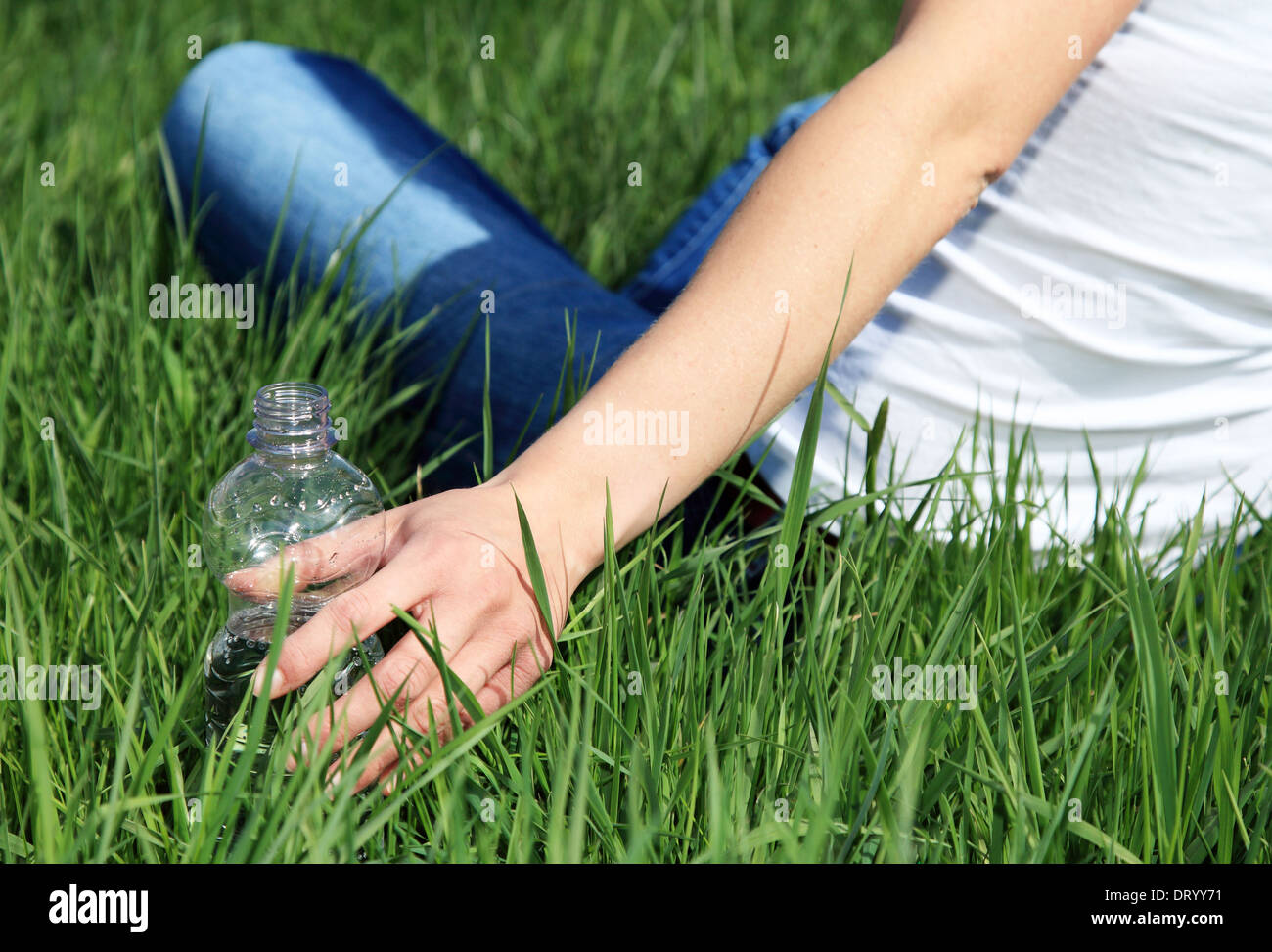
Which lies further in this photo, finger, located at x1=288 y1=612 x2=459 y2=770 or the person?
the person

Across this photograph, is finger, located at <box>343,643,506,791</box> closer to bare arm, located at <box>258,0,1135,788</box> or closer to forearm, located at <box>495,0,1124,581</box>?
bare arm, located at <box>258,0,1135,788</box>

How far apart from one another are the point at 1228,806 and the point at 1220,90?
0.87 meters

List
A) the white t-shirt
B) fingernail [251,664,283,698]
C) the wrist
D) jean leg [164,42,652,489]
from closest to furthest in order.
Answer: fingernail [251,664,283,698] → the wrist → the white t-shirt → jean leg [164,42,652,489]

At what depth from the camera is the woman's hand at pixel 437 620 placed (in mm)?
1115

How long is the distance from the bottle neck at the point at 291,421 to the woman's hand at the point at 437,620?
14 centimetres

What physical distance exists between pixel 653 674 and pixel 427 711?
261 millimetres

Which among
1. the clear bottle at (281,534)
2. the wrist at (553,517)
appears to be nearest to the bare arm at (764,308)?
the wrist at (553,517)

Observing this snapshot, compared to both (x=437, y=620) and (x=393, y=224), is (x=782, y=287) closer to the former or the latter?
(x=437, y=620)

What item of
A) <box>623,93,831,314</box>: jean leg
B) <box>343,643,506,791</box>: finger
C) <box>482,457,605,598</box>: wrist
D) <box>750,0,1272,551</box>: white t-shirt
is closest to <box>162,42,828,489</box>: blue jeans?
<box>623,93,831,314</box>: jean leg

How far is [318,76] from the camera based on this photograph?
88.7 inches

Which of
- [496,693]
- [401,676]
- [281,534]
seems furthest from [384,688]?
[281,534]

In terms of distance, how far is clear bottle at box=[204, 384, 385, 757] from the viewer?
4.15ft
